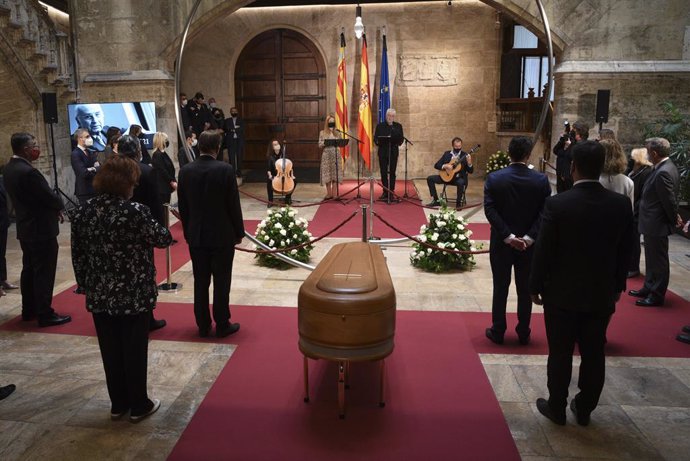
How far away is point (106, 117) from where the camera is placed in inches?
411

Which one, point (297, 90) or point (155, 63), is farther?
point (297, 90)

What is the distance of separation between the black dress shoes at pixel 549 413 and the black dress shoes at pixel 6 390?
3198mm

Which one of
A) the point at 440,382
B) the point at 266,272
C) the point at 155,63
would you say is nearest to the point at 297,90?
the point at 155,63

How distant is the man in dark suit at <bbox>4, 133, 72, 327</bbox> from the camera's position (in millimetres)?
4676

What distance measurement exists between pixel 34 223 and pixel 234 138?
30.2ft

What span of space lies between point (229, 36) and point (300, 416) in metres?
13.2

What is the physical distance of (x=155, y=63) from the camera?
35.7 ft

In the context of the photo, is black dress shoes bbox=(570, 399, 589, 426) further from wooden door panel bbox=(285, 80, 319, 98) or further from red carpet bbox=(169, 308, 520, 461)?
wooden door panel bbox=(285, 80, 319, 98)

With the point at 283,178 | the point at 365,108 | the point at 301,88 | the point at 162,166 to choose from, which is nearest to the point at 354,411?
the point at 162,166

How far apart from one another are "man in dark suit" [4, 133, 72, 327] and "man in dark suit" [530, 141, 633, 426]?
12.2ft

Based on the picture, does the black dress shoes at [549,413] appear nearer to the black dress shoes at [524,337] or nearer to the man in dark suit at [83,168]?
the black dress shoes at [524,337]

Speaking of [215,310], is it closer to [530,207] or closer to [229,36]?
[530,207]

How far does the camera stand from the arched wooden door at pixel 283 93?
15086 millimetres

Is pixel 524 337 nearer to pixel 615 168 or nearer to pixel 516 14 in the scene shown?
pixel 615 168
